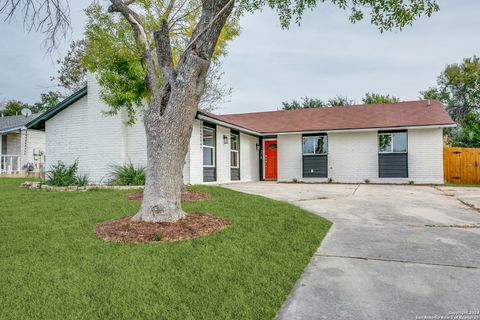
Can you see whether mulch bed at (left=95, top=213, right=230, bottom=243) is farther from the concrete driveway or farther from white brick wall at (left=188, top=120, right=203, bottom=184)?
white brick wall at (left=188, top=120, right=203, bottom=184)

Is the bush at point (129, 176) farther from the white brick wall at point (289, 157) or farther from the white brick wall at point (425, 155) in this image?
the white brick wall at point (425, 155)

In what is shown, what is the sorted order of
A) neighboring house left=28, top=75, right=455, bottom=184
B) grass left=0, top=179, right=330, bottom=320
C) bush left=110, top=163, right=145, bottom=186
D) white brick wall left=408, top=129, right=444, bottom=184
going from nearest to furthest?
grass left=0, top=179, right=330, bottom=320 → bush left=110, top=163, right=145, bottom=186 → neighboring house left=28, top=75, right=455, bottom=184 → white brick wall left=408, top=129, right=444, bottom=184

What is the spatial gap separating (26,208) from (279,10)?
6.90 meters

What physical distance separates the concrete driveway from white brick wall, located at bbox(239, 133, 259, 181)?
34.2 feet

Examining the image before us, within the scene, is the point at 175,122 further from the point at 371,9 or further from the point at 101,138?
the point at 101,138

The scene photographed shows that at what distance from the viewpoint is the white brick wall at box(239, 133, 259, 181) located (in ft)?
52.9

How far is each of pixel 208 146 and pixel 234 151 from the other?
97.6 inches

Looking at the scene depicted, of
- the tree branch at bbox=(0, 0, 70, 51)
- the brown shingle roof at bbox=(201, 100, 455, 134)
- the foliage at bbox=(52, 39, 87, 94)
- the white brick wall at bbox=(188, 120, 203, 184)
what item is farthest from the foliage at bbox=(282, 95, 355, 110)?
the tree branch at bbox=(0, 0, 70, 51)

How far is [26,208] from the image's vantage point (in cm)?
663

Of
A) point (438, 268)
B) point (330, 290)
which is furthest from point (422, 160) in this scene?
point (330, 290)

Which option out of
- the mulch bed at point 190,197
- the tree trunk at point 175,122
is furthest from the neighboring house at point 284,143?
the tree trunk at point 175,122

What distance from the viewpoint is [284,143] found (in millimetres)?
17203

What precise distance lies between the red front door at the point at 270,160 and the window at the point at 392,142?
18.6 feet

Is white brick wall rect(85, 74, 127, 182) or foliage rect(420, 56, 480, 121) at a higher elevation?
foliage rect(420, 56, 480, 121)
